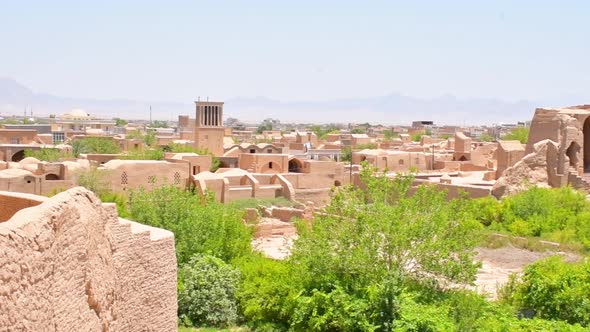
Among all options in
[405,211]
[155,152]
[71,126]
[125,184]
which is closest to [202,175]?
[125,184]

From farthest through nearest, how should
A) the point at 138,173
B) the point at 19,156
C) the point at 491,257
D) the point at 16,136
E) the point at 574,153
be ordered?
1. the point at 16,136
2. the point at 19,156
3. the point at 138,173
4. the point at 574,153
5. the point at 491,257

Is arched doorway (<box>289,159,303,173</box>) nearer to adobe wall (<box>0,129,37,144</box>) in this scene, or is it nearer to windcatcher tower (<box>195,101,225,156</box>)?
windcatcher tower (<box>195,101,225,156</box>)

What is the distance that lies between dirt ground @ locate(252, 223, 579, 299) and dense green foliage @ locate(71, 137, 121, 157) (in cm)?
2780

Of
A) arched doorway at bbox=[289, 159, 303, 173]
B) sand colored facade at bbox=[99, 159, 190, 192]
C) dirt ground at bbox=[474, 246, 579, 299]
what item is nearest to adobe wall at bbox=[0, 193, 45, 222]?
dirt ground at bbox=[474, 246, 579, 299]

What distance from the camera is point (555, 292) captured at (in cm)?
1389

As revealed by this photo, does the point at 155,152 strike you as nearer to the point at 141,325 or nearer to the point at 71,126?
the point at 141,325

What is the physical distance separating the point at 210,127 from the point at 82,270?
4591cm

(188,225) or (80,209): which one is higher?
(80,209)

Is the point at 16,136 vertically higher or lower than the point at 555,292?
higher

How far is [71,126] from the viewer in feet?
324

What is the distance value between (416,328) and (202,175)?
20.7 m

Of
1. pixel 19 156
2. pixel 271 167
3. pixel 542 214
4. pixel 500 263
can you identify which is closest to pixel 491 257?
pixel 500 263

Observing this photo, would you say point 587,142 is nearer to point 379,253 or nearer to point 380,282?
point 379,253

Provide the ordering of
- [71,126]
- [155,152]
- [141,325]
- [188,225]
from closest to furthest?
[141,325] < [188,225] < [155,152] < [71,126]
